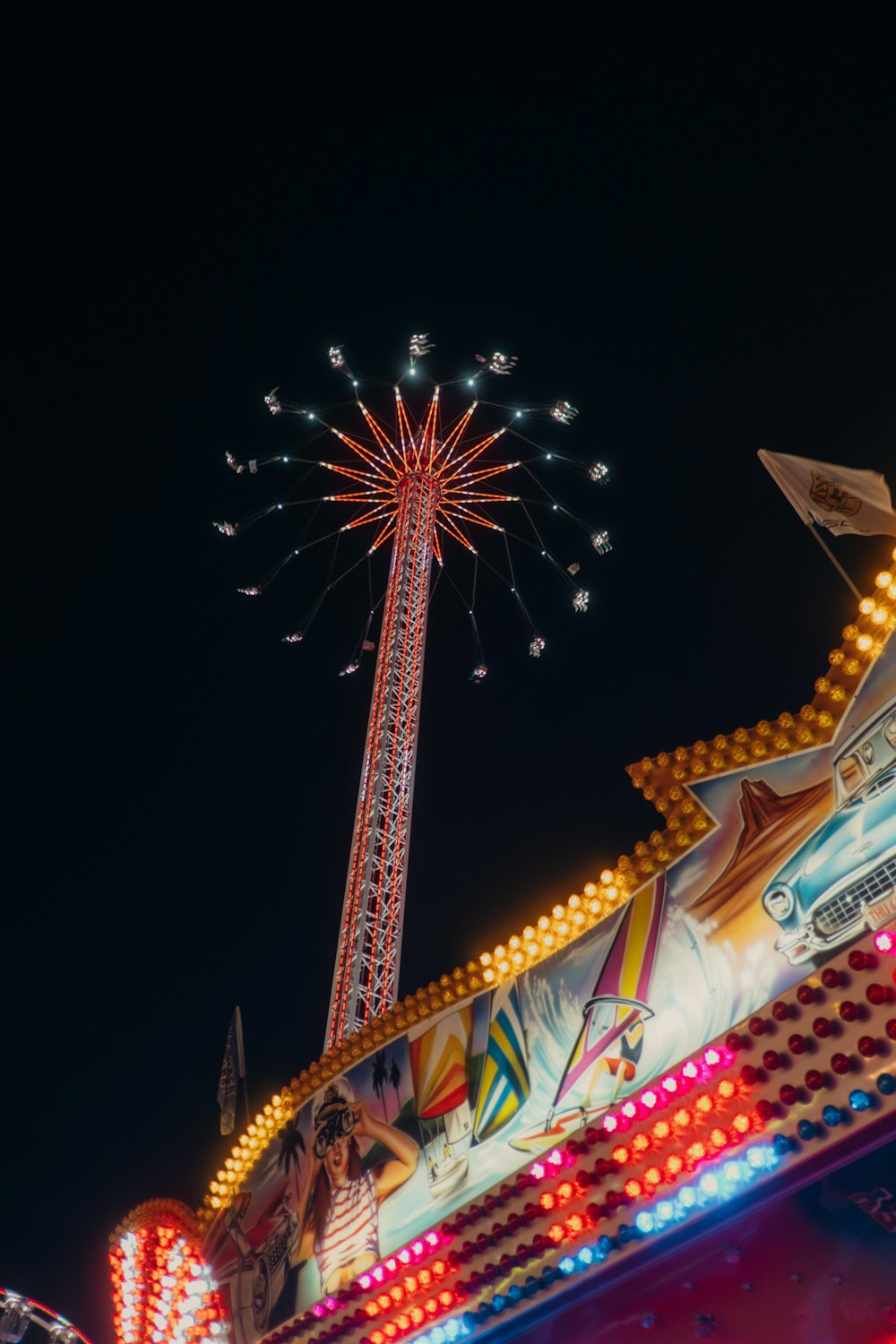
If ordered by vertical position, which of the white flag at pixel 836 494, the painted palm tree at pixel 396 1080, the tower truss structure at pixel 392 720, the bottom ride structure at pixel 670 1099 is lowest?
the bottom ride structure at pixel 670 1099

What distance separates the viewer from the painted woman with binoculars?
11.2 meters

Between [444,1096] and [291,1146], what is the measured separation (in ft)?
10.3

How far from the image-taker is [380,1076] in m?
12.2

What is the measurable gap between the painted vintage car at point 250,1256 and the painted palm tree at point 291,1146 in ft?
1.10

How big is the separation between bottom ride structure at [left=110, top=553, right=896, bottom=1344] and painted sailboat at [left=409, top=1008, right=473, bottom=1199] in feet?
0.10

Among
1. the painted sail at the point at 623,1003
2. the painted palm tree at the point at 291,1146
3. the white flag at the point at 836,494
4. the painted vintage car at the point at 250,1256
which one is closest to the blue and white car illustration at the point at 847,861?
the painted sail at the point at 623,1003

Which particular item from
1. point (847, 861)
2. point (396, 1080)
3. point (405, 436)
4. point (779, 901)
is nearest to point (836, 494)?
point (847, 861)

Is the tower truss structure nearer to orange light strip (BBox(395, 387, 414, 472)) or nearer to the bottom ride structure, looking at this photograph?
orange light strip (BBox(395, 387, 414, 472))

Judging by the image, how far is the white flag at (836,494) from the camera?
10.3 m

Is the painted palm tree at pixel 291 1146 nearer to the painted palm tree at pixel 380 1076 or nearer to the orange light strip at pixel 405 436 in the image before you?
the painted palm tree at pixel 380 1076

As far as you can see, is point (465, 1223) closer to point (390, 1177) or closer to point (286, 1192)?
point (390, 1177)

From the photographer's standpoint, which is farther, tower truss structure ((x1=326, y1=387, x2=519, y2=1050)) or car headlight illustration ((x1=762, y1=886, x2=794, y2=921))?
tower truss structure ((x1=326, y1=387, x2=519, y2=1050))

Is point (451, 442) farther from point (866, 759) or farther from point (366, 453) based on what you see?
point (866, 759)

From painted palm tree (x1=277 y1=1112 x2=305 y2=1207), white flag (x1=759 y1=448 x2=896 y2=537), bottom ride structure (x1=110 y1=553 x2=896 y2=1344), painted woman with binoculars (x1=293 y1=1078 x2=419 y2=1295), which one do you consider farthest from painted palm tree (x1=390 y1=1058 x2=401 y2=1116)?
white flag (x1=759 y1=448 x2=896 y2=537)
